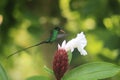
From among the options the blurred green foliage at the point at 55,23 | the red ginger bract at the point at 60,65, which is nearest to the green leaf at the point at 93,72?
the red ginger bract at the point at 60,65

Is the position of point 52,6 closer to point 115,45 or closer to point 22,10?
point 22,10

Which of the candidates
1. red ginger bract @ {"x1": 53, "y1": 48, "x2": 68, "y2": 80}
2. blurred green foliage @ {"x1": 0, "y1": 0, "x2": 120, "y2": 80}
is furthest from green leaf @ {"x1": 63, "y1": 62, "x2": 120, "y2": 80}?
blurred green foliage @ {"x1": 0, "y1": 0, "x2": 120, "y2": 80}

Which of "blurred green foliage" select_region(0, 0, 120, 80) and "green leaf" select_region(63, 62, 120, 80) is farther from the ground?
"green leaf" select_region(63, 62, 120, 80)

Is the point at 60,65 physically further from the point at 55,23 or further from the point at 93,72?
the point at 55,23

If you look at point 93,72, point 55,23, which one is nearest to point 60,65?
point 93,72

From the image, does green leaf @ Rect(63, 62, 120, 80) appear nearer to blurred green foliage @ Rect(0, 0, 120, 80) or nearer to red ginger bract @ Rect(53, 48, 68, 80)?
red ginger bract @ Rect(53, 48, 68, 80)

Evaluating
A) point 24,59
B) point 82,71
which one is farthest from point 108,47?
point 82,71
